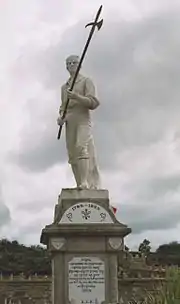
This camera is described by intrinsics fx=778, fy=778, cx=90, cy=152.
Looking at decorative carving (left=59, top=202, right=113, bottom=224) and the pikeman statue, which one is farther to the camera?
the pikeman statue

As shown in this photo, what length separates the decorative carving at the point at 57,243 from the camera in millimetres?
14688

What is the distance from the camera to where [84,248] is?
48.6 feet

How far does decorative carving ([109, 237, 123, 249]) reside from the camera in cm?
1481

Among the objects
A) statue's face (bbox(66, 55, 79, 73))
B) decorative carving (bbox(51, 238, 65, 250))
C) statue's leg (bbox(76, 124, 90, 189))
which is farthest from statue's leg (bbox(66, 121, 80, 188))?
decorative carving (bbox(51, 238, 65, 250))

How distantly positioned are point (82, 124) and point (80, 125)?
5 centimetres

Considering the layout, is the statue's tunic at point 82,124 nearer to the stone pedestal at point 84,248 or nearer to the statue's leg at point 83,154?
the statue's leg at point 83,154

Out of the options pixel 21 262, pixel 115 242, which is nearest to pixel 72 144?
pixel 115 242

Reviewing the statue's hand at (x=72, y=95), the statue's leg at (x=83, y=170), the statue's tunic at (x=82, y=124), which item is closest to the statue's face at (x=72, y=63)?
the statue's tunic at (x=82, y=124)

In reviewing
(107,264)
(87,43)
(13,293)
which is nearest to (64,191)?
(107,264)

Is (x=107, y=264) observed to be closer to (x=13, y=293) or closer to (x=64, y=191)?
(x=64, y=191)

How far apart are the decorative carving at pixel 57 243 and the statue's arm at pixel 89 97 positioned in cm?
282

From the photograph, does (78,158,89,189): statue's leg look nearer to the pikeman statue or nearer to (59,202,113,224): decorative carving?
the pikeman statue

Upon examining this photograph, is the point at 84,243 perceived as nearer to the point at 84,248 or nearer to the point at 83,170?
the point at 84,248

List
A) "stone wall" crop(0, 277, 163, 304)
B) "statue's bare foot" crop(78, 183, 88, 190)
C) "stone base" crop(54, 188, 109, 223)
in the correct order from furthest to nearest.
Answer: "stone wall" crop(0, 277, 163, 304) < "statue's bare foot" crop(78, 183, 88, 190) < "stone base" crop(54, 188, 109, 223)
